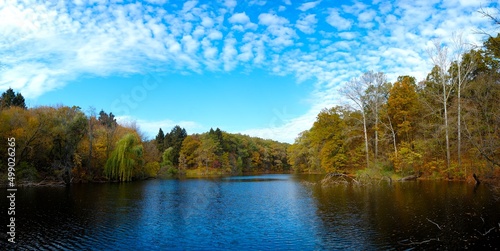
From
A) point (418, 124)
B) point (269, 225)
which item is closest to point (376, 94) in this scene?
point (418, 124)

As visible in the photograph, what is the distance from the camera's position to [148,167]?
223ft

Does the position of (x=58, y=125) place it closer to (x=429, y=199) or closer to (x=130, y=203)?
(x=130, y=203)

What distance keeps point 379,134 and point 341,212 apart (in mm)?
33229

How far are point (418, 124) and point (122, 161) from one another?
157ft

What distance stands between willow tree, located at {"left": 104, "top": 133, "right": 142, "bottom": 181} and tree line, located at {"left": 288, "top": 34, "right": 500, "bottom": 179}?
3409 cm

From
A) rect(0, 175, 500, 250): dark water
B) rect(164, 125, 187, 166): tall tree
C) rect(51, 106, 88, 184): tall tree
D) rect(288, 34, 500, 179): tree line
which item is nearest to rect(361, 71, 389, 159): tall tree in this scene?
rect(288, 34, 500, 179): tree line

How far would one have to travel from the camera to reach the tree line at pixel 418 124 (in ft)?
123

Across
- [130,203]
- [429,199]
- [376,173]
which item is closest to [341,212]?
[429,199]

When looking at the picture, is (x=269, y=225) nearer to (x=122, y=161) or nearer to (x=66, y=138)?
(x=66, y=138)

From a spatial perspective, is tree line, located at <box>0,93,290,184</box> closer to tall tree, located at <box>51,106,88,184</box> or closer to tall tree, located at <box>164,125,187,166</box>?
tall tree, located at <box>51,106,88,184</box>

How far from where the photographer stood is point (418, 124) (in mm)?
47125

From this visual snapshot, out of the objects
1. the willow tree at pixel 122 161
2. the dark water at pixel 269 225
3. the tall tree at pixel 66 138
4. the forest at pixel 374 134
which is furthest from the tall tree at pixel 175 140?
the dark water at pixel 269 225

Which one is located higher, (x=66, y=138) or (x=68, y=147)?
(x=66, y=138)

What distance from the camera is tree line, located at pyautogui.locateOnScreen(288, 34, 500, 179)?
37406 millimetres
